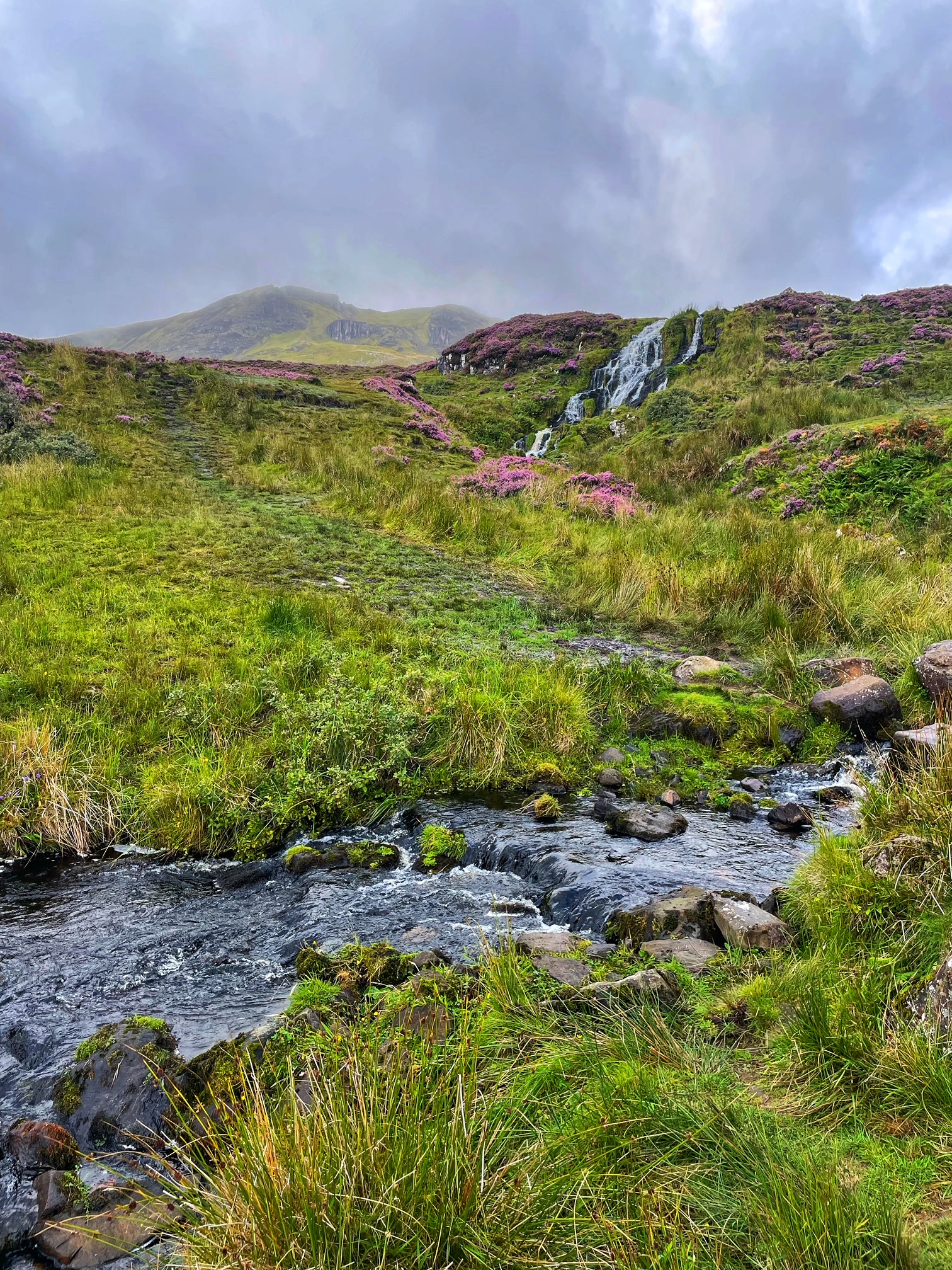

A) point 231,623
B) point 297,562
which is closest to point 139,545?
point 297,562

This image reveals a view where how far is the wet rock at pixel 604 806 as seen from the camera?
629 cm

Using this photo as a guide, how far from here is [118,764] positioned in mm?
6223

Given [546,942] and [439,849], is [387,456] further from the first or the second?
[546,942]

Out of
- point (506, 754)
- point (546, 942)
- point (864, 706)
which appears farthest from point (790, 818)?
point (546, 942)

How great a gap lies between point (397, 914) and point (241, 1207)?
3.13 metres

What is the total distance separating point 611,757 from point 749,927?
3.16 metres

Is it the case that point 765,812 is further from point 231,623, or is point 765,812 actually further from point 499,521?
point 499,521

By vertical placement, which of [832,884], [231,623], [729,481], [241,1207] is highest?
[729,481]

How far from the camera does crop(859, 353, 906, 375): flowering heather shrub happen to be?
2703cm

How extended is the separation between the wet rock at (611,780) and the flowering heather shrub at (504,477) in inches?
534

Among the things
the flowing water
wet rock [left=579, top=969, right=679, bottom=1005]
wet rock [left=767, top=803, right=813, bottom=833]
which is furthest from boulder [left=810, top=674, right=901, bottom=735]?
wet rock [left=579, top=969, right=679, bottom=1005]

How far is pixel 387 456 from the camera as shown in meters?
22.5

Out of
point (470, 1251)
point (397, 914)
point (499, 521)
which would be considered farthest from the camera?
point (499, 521)

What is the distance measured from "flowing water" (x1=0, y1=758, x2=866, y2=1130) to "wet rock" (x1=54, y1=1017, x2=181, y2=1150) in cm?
15
